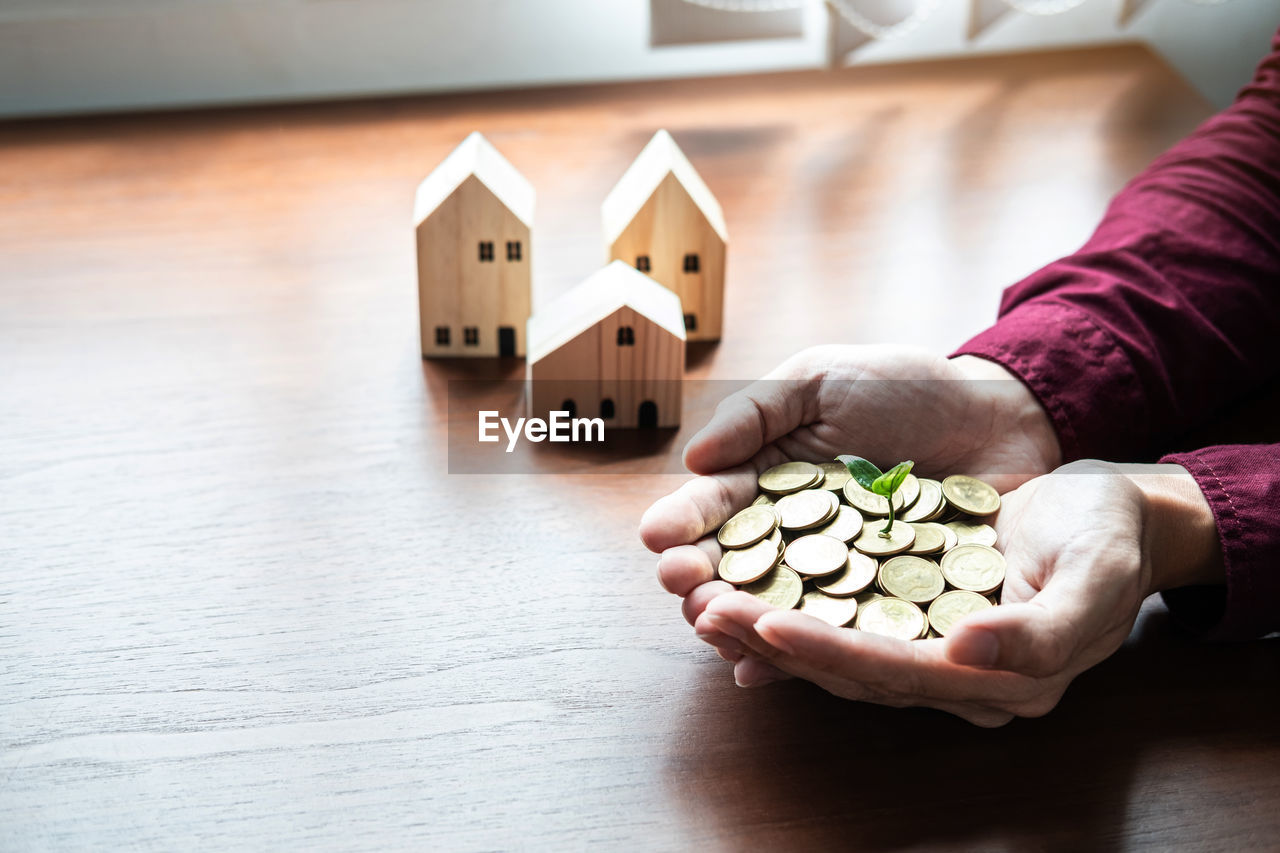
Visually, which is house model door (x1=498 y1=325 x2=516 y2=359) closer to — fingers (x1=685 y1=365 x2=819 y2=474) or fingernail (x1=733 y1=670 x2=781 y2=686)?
fingers (x1=685 y1=365 x2=819 y2=474)

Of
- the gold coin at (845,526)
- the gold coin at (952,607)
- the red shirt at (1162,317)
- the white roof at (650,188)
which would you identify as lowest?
the gold coin at (952,607)

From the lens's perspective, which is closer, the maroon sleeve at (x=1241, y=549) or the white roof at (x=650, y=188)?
the maroon sleeve at (x=1241, y=549)

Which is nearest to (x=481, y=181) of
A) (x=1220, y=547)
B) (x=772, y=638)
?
(x=772, y=638)

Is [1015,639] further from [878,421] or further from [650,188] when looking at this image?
[650,188]

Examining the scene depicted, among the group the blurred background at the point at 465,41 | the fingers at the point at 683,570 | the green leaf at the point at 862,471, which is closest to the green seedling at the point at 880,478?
the green leaf at the point at 862,471

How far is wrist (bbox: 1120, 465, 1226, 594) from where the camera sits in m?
0.88

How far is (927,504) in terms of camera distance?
956mm

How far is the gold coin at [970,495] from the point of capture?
3.12ft

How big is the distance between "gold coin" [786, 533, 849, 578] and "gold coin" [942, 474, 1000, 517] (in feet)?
0.35

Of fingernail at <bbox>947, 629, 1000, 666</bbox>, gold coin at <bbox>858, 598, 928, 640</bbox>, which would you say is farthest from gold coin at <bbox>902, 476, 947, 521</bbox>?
fingernail at <bbox>947, 629, 1000, 666</bbox>

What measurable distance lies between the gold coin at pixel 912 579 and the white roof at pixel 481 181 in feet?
1.70

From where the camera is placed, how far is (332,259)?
4.64 feet

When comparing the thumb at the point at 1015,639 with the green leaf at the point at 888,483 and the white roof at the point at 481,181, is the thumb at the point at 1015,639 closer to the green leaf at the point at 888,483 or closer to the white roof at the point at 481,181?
the green leaf at the point at 888,483

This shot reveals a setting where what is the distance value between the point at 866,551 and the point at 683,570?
0.50 ft
